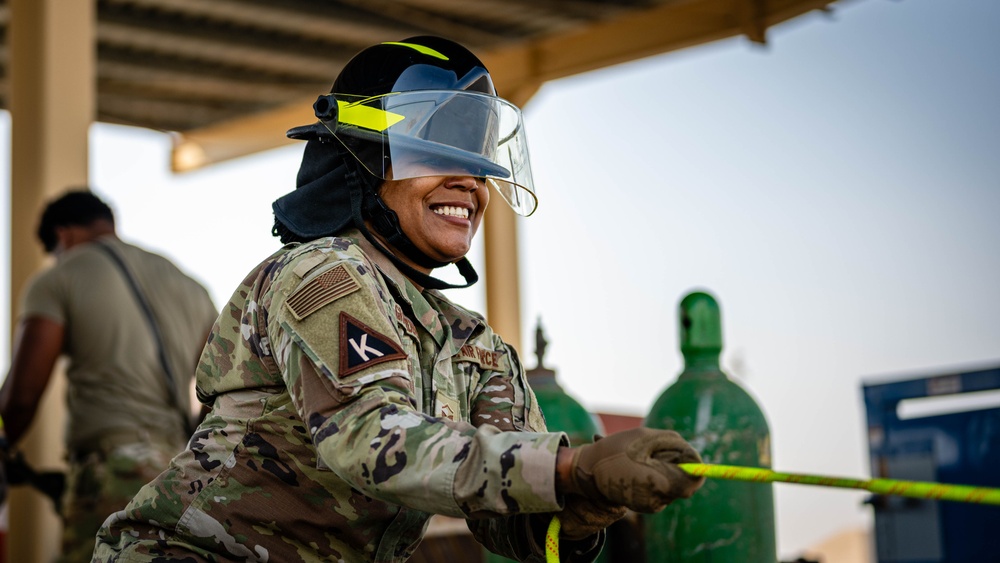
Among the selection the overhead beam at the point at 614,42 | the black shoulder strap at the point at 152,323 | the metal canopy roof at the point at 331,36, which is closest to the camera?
the black shoulder strap at the point at 152,323

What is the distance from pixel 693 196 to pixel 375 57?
11117mm

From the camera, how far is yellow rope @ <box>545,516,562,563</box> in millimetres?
1950

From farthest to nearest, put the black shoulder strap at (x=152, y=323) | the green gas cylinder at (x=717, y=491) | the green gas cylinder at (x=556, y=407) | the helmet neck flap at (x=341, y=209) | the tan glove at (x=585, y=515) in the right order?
the black shoulder strap at (x=152, y=323), the green gas cylinder at (x=556, y=407), the green gas cylinder at (x=717, y=491), the helmet neck flap at (x=341, y=209), the tan glove at (x=585, y=515)

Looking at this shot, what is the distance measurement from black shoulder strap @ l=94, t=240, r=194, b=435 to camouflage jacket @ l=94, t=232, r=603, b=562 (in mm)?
2643

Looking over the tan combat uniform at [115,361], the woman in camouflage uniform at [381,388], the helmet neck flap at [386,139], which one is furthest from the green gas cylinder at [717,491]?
the tan combat uniform at [115,361]

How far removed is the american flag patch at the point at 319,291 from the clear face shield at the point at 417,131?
339 mm

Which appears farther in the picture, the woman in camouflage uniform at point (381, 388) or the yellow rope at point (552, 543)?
the yellow rope at point (552, 543)

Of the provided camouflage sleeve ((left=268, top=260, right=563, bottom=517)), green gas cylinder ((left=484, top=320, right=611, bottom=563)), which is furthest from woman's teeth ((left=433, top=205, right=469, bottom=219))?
green gas cylinder ((left=484, top=320, right=611, bottom=563))

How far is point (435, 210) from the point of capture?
7.29ft

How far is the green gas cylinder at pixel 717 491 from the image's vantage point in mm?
3102

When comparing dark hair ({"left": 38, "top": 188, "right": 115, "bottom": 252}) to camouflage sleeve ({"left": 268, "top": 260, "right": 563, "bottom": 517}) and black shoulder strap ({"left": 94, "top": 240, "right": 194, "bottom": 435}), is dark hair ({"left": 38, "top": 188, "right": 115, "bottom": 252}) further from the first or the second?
camouflage sleeve ({"left": 268, "top": 260, "right": 563, "bottom": 517})

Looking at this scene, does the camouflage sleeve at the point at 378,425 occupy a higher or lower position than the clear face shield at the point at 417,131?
lower

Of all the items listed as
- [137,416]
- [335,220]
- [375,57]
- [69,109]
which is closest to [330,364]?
[335,220]

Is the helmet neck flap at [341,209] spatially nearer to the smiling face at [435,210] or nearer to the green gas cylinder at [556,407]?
the smiling face at [435,210]
